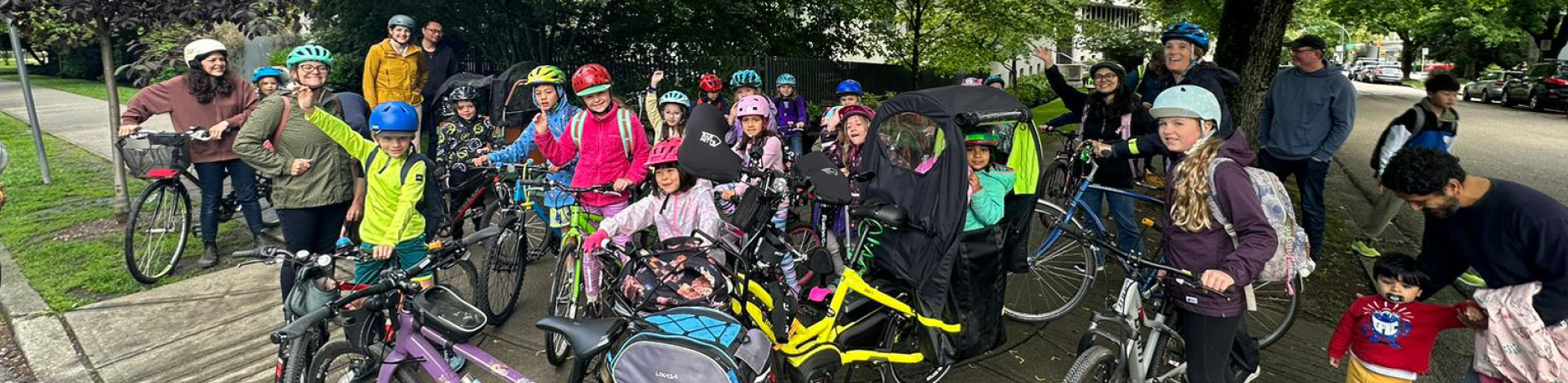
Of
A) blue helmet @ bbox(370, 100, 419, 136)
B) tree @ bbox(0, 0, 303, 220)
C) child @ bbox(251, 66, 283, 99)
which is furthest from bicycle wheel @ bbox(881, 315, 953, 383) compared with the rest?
tree @ bbox(0, 0, 303, 220)

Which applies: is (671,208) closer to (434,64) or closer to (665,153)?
(665,153)

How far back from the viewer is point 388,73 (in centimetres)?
743

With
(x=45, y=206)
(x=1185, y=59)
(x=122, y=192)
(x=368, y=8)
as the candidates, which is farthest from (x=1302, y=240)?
(x=368, y=8)

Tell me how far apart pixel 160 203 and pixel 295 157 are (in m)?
2.35

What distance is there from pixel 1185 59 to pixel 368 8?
12270mm

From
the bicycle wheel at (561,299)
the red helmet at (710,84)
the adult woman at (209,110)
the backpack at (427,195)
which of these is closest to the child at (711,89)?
the red helmet at (710,84)

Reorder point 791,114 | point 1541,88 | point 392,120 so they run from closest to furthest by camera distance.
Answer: point 392,120 → point 791,114 → point 1541,88

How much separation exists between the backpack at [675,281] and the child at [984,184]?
1.16 metres

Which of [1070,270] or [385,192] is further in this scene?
[1070,270]

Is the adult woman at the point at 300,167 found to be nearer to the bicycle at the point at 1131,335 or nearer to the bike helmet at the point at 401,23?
the bike helmet at the point at 401,23

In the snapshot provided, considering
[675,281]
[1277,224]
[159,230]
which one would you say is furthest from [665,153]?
[159,230]

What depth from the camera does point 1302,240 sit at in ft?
10.7

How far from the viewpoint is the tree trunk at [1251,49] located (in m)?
7.57

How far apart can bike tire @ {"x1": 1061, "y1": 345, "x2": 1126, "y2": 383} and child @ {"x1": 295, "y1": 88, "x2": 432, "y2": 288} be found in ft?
10.4
